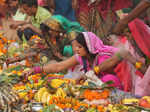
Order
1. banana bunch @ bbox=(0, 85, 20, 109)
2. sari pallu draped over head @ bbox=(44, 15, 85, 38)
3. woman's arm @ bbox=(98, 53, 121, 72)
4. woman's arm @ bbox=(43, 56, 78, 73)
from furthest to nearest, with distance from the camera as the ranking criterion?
sari pallu draped over head @ bbox=(44, 15, 85, 38) → woman's arm @ bbox=(43, 56, 78, 73) → woman's arm @ bbox=(98, 53, 121, 72) → banana bunch @ bbox=(0, 85, 20, 109)

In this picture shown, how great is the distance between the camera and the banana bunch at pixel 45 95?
7.73 ft

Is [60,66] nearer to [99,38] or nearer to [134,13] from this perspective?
[99,38]

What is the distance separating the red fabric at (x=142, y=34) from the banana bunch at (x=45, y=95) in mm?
913

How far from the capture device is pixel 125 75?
2834 millimetres

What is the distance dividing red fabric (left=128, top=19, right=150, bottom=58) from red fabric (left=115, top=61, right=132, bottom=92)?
15.1 inches

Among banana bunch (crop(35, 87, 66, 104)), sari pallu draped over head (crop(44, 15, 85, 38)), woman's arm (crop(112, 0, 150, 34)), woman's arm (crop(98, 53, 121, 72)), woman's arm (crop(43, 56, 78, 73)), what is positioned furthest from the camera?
sari pallu draped over head (crop(44, 15, 85, 38))

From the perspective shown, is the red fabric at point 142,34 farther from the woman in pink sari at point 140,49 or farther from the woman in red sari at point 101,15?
the woman in red sari at point 101,15

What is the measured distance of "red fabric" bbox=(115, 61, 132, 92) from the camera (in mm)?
2799

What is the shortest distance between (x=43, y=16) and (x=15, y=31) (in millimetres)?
729

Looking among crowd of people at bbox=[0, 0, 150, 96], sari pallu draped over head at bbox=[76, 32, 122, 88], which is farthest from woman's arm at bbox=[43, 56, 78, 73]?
sari pallu draped over head at bbox=[76, 32, 122, 88]

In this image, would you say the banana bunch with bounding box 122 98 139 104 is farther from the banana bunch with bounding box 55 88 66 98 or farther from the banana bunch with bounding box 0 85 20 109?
the banana bunch with bounding box 0 85 20 109

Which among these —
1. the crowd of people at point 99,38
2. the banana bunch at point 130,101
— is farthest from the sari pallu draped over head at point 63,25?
the banana bunch at point 130,101

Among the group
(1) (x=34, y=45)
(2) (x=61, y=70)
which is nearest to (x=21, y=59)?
(1) (x=34, y=45)

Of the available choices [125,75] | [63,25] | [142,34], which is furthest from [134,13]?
[63,25]
